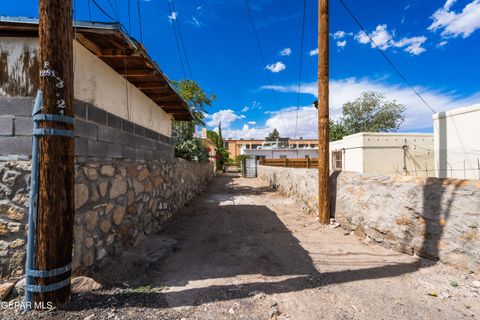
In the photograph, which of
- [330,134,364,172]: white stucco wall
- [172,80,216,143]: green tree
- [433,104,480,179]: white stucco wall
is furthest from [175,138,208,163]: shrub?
[330,134,364,172]: white stucco wall

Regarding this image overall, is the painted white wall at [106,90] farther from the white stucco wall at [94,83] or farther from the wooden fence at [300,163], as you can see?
the wooden fence at [300,163]

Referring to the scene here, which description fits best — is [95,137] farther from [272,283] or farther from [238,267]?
[272,283]

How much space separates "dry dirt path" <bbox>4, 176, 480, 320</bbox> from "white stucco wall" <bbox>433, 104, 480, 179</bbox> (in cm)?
559

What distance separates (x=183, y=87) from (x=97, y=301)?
12.4 meters

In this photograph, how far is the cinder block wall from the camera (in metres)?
2.48

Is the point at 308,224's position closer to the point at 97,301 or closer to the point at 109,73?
the point at 97,301

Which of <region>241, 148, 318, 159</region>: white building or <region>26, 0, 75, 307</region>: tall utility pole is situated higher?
<region>241, 148, 318, 159</region>: white building

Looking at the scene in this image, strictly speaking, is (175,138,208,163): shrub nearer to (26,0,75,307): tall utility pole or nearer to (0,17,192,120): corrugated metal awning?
(0,17,192,120): corrugated metal awning

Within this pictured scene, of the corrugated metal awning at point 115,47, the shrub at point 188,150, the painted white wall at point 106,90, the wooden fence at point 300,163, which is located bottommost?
the wooden fence at point 300,163

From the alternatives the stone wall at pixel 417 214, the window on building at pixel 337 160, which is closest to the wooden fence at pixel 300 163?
the window on building at pixel 337 160

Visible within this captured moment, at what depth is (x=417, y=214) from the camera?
141 inches

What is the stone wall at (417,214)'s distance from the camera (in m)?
3.01

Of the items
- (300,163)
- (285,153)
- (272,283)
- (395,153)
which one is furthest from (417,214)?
(285,153)

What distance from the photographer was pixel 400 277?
10.1 ft
